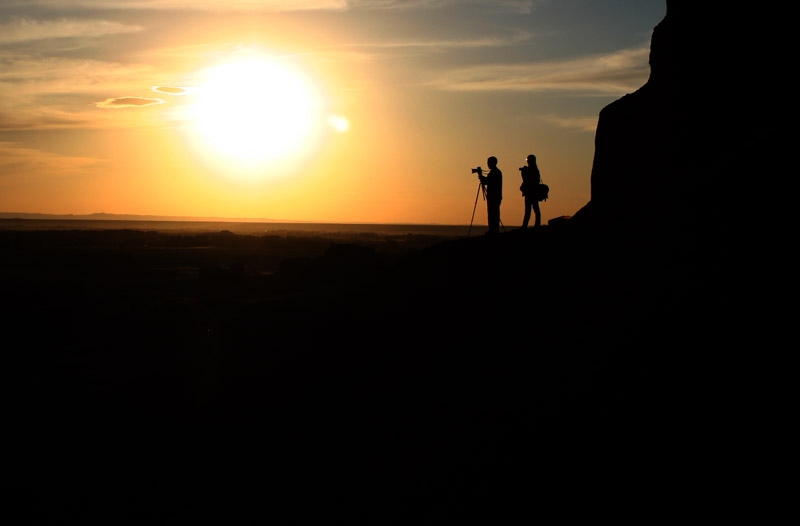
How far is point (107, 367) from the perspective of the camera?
24.1 meters

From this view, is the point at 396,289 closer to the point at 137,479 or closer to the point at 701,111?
the point at 137,479

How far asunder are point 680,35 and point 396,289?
436 inches

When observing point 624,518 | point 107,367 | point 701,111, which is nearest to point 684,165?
point 701,111

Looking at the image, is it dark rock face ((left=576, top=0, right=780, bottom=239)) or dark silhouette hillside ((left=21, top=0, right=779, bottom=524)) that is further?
dark rock face ((left=576, top=0, right=780, bottom=239))

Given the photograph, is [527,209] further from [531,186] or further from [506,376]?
[506,376]

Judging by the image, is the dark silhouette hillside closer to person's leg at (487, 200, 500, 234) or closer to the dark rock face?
the dark rock face

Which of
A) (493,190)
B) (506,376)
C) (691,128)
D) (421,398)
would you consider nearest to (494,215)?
(493,190)

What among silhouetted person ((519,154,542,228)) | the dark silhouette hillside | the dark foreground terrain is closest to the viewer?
the dark silhouette hillside

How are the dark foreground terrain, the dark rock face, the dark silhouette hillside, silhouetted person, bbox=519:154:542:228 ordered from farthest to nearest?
silhouetted person, bbox=519:154:542:228, the dark rock face, the dark foreground terrain, the dark silhouette hillside

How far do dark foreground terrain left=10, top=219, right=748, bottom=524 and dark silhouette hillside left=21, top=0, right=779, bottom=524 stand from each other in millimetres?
46

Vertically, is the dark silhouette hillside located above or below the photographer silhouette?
below

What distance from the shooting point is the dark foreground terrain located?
28.9 ft

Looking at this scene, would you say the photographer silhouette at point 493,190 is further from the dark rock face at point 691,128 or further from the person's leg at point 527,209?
the dark rock face at point 691,128

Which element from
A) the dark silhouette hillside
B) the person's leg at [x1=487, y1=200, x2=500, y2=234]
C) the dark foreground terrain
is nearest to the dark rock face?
the dark silhouette hillside
